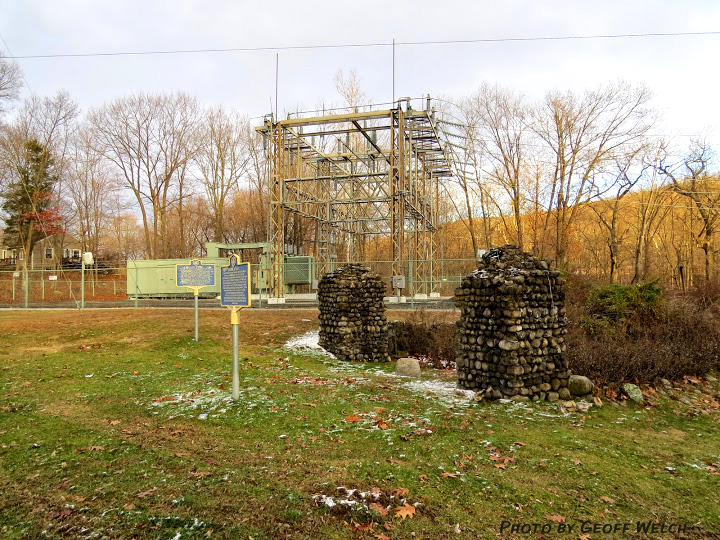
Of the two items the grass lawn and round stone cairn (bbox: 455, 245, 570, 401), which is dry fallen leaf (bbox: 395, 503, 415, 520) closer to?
the grass lawn

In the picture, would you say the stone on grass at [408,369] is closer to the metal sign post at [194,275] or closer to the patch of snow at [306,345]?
the patch of snow at [306,345]

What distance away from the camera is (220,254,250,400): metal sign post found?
7.23 meters

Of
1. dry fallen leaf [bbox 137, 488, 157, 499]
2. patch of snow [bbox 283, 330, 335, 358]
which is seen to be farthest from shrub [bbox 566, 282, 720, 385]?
dry fallen leaf [bbox 137, 488, 157, 499]

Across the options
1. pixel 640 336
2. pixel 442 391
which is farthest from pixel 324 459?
pixel 640 336

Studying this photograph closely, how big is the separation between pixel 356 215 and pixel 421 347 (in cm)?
1852

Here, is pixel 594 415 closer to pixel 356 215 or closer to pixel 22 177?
pixel 356 215

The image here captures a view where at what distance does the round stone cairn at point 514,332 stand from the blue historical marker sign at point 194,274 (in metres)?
6.85

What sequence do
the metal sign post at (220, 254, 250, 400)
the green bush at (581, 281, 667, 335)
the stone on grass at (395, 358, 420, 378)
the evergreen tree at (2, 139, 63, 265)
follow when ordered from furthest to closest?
the evergreen tree at (2, 139, 63, 265)
the green bush at (581, 281, 667, 335)
the stone on grass at (395, 358, 420, 378)
the metal sign post at (220, 254, 250, 400)

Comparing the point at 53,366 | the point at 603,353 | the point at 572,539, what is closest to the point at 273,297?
the point at 53,366

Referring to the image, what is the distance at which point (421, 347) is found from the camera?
15.0 m

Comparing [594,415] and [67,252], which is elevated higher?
[67,252]

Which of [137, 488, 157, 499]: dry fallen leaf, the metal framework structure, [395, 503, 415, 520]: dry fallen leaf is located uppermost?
the metal framework structure

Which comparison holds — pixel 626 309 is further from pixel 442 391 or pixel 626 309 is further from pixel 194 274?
pixel 194 274

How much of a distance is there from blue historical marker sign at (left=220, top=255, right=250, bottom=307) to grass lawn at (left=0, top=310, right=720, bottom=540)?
164 centimetres
